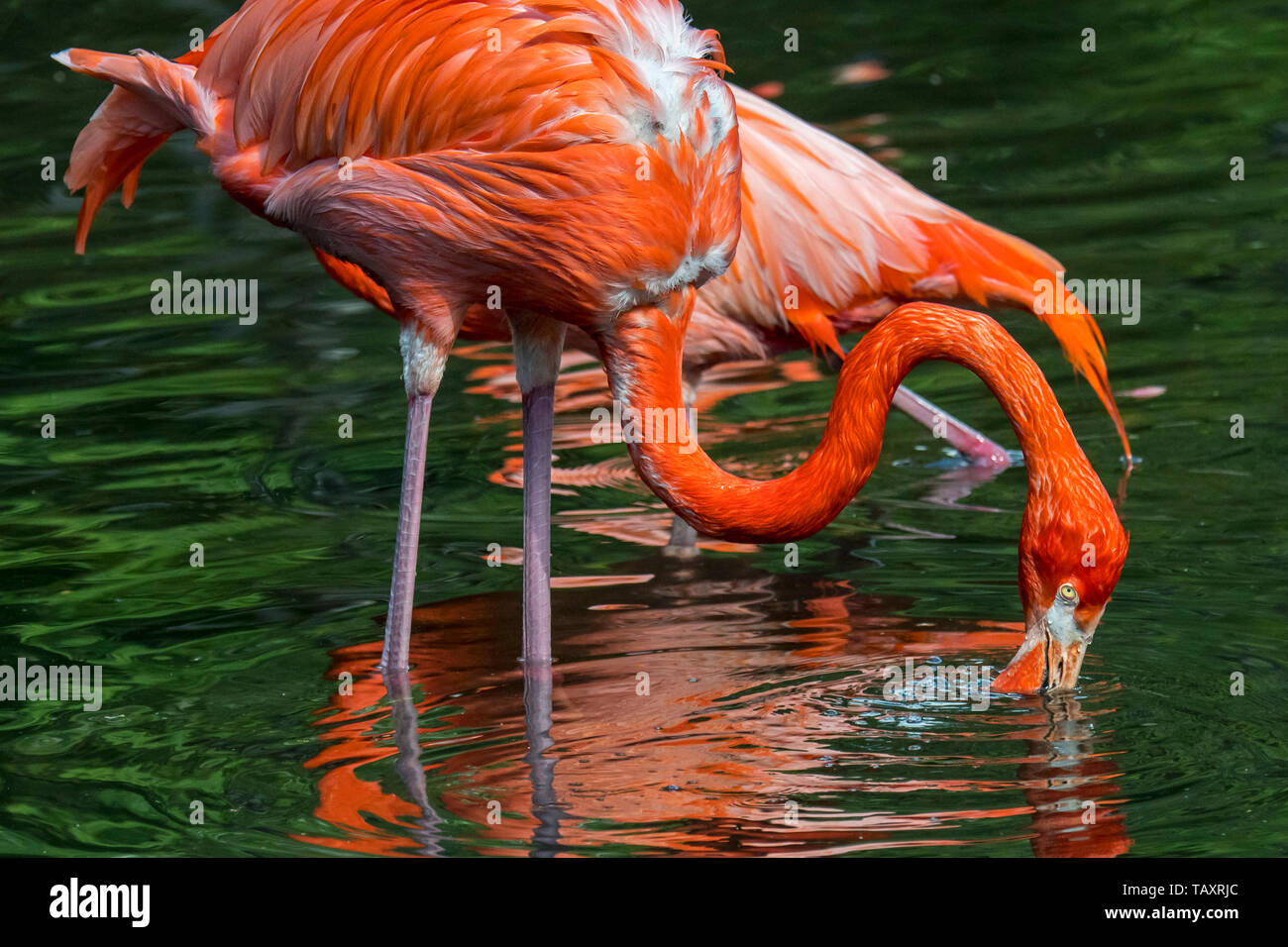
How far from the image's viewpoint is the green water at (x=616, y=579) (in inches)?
171

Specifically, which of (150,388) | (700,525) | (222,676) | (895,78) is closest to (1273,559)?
(700,525)

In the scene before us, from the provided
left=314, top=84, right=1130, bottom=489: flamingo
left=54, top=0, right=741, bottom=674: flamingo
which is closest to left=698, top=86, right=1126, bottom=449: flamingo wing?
left=314, top=84, right=1130, bottom=489: flamingo

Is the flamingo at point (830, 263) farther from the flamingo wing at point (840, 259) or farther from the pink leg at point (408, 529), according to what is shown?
the pink leg at point (408, 529)

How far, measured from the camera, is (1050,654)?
183 inches

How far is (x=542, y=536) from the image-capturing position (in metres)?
5.21

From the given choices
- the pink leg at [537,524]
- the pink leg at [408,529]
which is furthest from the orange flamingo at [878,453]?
the pink leg at [408,529]

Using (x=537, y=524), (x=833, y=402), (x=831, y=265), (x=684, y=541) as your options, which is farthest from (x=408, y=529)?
(x=831, y=265)

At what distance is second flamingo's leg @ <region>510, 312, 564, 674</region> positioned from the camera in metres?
5.16

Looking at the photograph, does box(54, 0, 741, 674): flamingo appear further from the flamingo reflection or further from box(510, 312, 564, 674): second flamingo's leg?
→ the flamingo reflection

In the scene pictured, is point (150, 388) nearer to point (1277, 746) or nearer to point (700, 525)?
point (700, 525)

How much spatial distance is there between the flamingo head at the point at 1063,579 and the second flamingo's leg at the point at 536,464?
47.8 inches

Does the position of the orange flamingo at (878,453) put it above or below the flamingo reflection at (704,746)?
above
